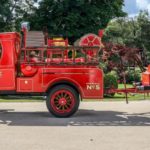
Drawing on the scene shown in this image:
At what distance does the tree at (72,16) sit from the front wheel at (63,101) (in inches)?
929

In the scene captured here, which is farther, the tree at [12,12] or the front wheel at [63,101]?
the tree at [12,12]

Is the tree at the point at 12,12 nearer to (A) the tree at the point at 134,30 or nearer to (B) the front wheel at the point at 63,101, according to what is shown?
(B) the front wheel at the point at 63,101

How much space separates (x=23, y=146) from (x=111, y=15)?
1228 inches

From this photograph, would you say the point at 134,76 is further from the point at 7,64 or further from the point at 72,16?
the point at 72,16

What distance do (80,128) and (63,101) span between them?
2.12m

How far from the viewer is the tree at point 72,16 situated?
1490 inches

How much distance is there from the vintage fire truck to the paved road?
2.06 ft

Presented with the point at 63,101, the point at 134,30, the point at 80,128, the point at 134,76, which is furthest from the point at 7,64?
the point at 134,30

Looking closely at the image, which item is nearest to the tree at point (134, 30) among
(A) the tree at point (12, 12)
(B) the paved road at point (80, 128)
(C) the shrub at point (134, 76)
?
(A) the tree at point (12, 12)

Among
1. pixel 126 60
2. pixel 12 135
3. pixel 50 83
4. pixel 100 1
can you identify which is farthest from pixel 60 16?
pixel 12 135

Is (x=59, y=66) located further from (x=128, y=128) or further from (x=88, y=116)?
(x=128, y=128)

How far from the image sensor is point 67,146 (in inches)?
374

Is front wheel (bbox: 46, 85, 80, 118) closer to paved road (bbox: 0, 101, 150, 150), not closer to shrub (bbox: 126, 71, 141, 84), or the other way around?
paved road (bbox: 0, 101, 150, 150)

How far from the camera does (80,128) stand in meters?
12.0
